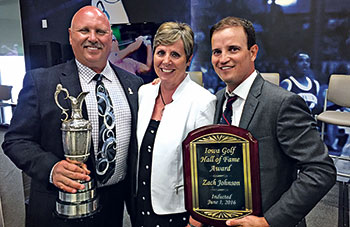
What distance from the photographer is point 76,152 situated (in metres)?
1.32

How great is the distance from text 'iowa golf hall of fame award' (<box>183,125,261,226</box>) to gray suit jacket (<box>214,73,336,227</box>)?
114mm

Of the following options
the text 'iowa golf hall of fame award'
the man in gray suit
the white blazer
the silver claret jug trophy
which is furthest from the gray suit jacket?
the silver claret jug trophy

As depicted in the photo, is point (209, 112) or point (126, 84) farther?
point (126, 84)

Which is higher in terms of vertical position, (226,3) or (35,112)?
(226,3)

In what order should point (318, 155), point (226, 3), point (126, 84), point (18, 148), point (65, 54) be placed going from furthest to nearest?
point (65, 54)
point (226, 3)
point (126, 84)
point (18, 148)
point (318, 155)

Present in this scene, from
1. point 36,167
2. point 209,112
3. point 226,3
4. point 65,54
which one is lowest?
point 36,167

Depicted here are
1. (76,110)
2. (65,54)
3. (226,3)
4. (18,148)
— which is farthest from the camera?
(65,54)

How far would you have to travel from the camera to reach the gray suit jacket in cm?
115

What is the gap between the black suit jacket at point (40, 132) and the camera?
142cm

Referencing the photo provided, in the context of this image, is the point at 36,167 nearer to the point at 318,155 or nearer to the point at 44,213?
the point at 44,213

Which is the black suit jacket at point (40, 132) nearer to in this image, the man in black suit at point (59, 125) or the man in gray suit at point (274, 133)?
the man in black suit at point (59, 125)

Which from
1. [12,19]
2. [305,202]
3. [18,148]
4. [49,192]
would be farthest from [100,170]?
[12,19]

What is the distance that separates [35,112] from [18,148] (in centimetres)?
19

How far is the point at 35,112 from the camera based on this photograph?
56.8 inches
